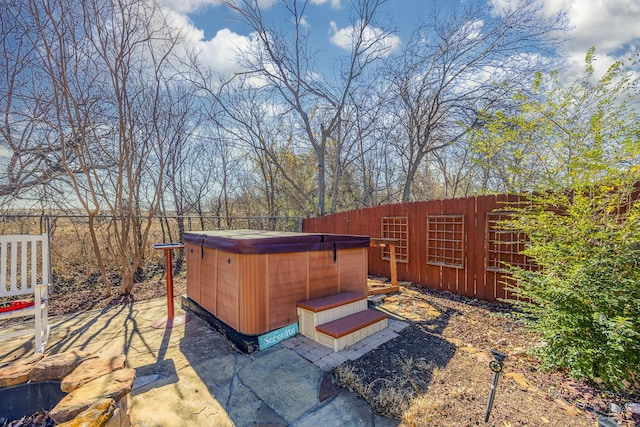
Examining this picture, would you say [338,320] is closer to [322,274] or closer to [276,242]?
[322,274]

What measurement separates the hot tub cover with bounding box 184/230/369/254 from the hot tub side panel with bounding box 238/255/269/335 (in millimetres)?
120

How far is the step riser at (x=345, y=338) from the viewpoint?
274cm

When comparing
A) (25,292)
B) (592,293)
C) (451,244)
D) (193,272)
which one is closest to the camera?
(592,293)

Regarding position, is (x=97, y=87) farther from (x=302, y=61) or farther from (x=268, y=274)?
(x=302, y=61)

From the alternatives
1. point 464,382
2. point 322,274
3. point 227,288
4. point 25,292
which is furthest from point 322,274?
point 25,292

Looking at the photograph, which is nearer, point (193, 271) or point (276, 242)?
point (276, 242)

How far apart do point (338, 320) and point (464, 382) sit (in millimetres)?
1252

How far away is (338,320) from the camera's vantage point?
120 inches

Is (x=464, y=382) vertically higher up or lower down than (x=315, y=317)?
lower down

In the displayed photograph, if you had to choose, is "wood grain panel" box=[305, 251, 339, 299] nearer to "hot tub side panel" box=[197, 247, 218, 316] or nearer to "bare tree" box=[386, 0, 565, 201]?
"hot tub side panel" box=[197, 247, 218, 316]

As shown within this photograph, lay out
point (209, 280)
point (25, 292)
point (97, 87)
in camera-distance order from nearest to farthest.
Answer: point (25, 292) < point (209, 280) < point (97, 87)

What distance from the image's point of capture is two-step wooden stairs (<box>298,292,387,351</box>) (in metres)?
2.79

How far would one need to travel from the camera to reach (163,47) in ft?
15.8

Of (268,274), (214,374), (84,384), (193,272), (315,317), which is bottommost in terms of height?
(214,374)
